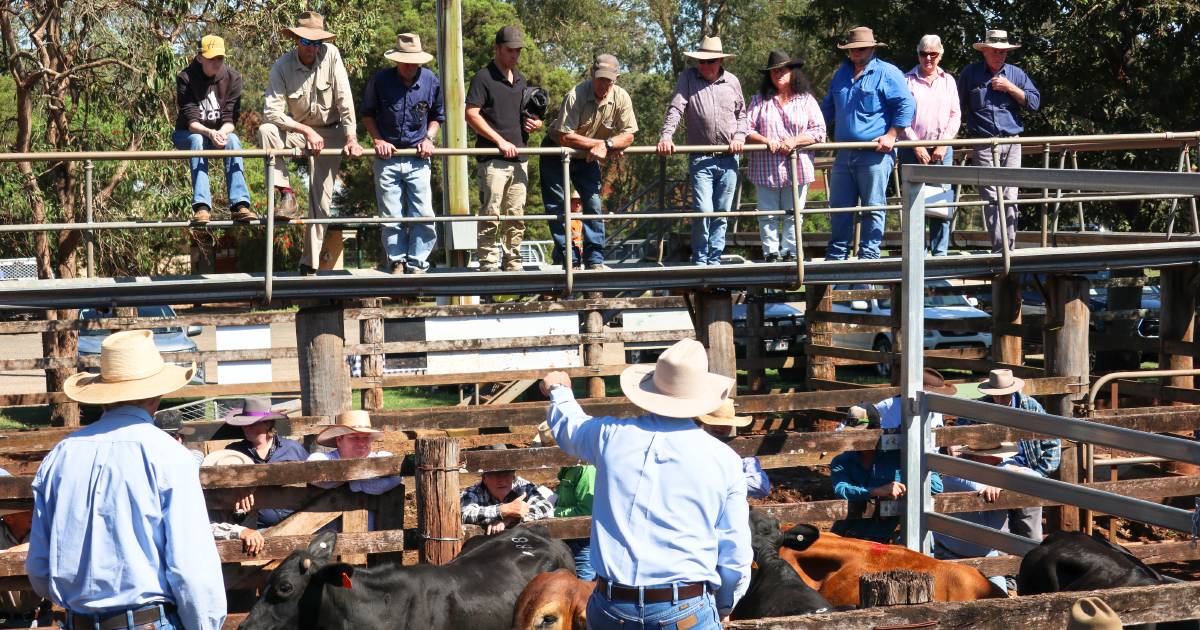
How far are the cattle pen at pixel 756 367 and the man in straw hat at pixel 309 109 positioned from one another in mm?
348

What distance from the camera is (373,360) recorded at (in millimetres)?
13336

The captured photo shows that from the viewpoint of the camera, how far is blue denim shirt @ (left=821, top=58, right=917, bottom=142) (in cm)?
1040

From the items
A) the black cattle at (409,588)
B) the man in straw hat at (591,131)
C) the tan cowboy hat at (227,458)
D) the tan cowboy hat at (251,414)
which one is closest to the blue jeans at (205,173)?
the tan cowboy hat at (251,414)

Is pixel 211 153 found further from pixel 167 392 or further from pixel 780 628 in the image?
pixel 780 628

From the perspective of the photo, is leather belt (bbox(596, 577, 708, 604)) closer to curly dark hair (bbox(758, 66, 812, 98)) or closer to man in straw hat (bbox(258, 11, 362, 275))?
man in straw hat (bbox(258, 11, 362, 275))

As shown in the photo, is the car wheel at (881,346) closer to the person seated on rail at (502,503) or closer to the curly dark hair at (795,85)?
the curly dark hair at (795,85)

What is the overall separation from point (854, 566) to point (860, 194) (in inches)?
197

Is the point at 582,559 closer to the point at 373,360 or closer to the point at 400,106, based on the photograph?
the point at 400,106

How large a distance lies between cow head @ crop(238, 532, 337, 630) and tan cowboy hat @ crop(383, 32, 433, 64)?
497 centimetres

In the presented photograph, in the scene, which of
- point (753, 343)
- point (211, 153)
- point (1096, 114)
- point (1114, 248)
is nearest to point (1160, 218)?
point (1096, 114)

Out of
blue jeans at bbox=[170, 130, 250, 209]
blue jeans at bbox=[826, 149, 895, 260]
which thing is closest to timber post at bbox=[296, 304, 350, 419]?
blue jeans at bbox=[170, 130, 250, 209]

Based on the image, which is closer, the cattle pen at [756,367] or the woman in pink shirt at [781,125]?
the cattle pen at [756,367]

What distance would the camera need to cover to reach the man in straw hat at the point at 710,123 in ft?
33.4

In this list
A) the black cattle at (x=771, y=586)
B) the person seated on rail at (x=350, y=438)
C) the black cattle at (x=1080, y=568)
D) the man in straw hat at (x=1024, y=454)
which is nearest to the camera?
the black cattle at (x=771, y=586)
